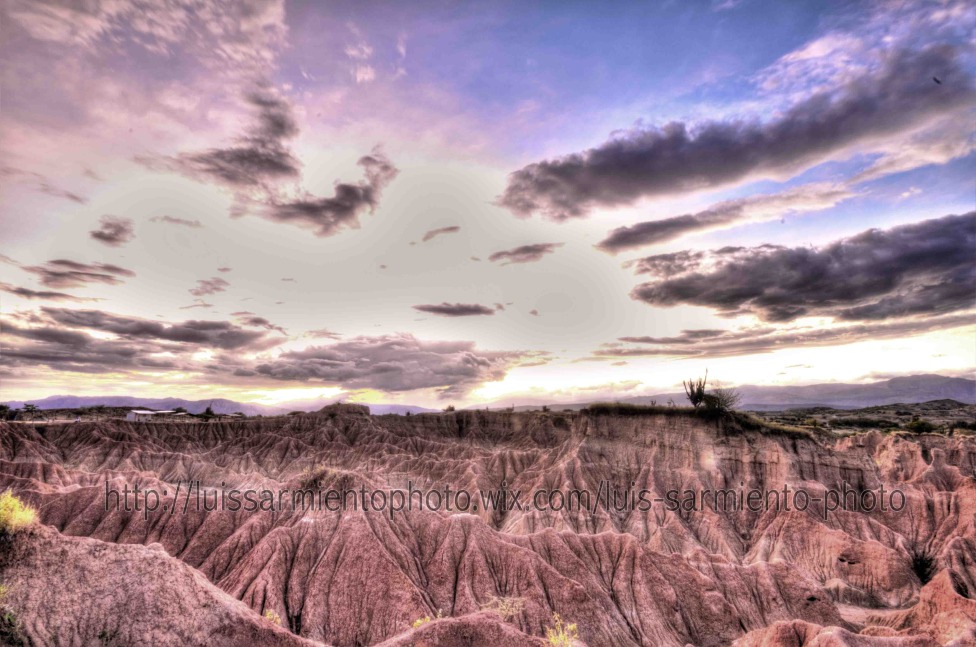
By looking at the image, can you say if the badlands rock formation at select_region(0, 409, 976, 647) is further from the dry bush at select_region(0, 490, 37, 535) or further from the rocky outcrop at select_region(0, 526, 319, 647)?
the dry bush at select_region(0, 490, 37, 535)

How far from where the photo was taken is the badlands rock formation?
20156 mm

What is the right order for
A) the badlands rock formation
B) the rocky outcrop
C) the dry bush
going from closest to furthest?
the rocky outcrop → the dry bush → the badlands rock formation

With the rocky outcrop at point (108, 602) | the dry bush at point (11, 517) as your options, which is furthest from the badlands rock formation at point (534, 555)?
the dry bush at point (11, 517)

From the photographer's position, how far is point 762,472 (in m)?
69.2

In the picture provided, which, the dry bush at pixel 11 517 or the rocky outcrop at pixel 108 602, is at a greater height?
the dry bush at pixel 11 517

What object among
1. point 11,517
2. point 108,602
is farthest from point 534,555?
point 11,517

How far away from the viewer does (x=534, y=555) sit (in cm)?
4519

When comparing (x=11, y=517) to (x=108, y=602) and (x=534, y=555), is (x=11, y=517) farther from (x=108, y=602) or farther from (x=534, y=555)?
(x=534, y=555)

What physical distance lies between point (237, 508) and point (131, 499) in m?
11.2

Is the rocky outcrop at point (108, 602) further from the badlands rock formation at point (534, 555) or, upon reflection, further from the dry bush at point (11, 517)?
the dry bush at point (11, 517)

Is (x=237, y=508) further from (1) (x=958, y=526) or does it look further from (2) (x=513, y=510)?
(1) (x=958, y=526)

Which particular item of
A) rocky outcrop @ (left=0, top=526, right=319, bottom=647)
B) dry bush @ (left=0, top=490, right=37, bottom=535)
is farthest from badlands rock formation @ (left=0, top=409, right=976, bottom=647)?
dry bush @ (left=0, top=490, right=37, bottom=535)

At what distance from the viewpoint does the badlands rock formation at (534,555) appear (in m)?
20.2

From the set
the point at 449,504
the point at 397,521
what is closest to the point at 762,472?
the point at 449,504
